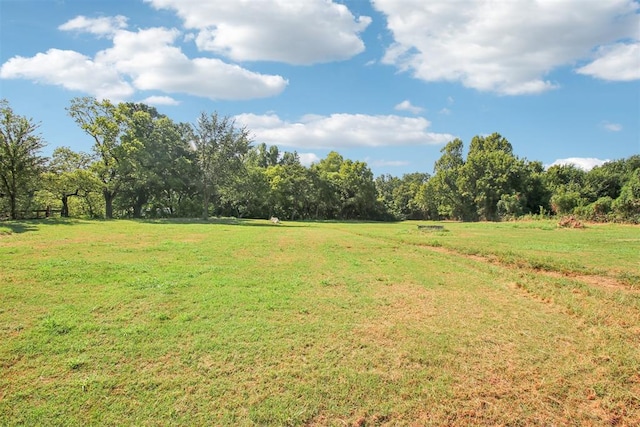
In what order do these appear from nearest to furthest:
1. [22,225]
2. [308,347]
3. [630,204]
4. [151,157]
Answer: [308,347] < [22,225] < [630,204] < [151,157]

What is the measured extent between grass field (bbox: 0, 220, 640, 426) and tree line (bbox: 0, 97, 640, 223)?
25.1 metres

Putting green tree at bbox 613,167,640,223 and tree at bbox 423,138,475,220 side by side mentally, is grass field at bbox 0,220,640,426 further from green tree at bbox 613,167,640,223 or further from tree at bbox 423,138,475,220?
tree at bbox 423,138,475,220

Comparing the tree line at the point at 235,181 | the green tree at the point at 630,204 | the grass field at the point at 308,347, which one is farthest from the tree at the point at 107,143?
the green tree at the point at 630,204

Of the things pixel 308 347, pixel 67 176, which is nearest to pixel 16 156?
pixel 67 176

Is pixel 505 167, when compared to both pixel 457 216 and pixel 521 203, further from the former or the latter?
pixel 457 216

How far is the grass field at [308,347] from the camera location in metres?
4.04

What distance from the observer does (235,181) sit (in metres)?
41.2

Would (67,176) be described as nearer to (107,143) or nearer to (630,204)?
(107,143)

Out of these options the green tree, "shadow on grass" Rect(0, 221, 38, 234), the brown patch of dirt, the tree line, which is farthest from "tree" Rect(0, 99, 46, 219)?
the green tree

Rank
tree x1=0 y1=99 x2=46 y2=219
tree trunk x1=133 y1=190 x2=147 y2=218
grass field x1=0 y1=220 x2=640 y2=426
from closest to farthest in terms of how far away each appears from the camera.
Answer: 1. grass field x1=0 y1=220 x2=640 y2=426
2. tree x1=0 y1=99 x2=46 y2=219
3. tree trunk x1=133 y1=190 x2=147 y2=218

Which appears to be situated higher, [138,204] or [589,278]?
[138,204]

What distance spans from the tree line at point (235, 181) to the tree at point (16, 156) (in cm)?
7

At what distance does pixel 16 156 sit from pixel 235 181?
63.8ft

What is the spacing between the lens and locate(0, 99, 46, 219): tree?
26062 millimetres
